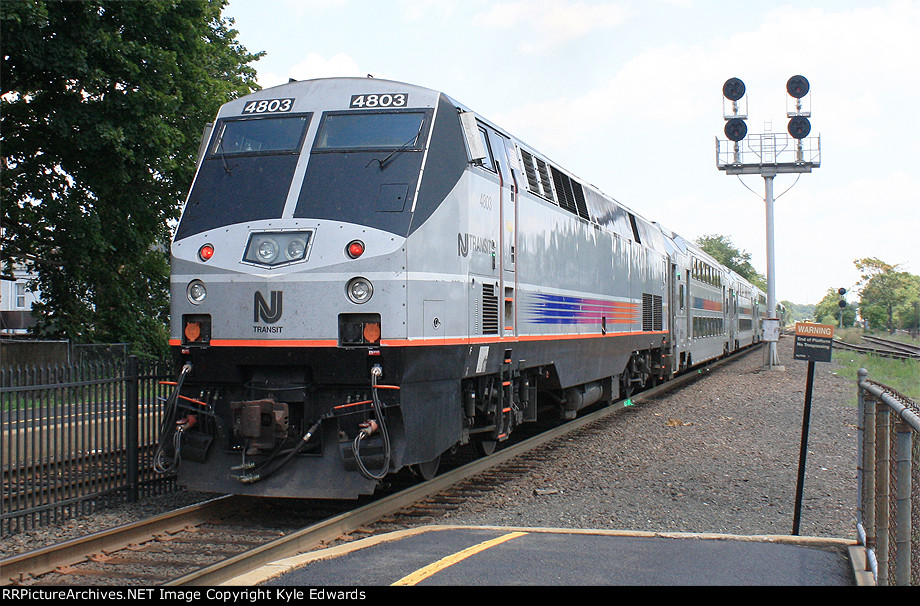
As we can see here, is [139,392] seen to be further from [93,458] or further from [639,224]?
[639,224]

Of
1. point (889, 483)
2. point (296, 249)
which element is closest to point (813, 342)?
point (889, 483)

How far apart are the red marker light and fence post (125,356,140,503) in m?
2.52

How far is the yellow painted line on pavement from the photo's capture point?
527cm

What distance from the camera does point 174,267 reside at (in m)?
7.73

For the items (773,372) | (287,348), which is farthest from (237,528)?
(773,372)

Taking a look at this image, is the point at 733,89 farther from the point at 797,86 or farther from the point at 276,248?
the point at 276,248

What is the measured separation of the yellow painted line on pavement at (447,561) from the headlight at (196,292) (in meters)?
3.31

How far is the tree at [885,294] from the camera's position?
2840 inches

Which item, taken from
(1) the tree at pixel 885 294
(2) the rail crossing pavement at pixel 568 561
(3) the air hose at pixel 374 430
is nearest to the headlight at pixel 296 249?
(3) the air hose at pixel 374 430

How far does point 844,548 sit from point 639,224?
11667mm

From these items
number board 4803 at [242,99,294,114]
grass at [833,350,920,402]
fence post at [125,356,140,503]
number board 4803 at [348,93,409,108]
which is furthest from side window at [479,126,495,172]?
grass at [833,350,920,402]

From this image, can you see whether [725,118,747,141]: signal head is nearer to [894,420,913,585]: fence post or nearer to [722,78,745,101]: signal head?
[722,78,745,101]: signal head

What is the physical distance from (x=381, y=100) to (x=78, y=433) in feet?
14.2

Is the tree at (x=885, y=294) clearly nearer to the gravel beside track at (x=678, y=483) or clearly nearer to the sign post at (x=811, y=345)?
the gravel beside track at (x=678, y=483)
